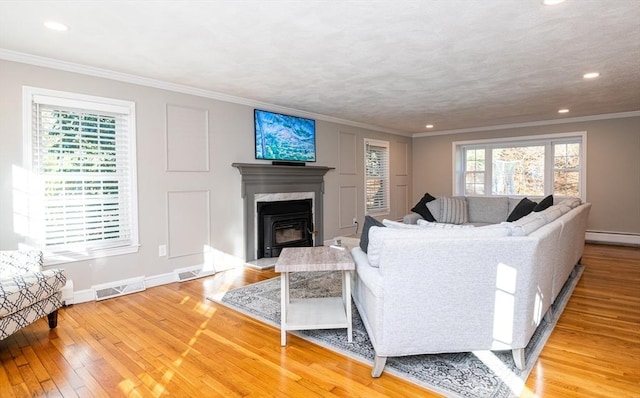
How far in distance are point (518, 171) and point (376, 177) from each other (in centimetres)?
288

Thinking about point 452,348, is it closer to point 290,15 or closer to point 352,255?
point 352,255

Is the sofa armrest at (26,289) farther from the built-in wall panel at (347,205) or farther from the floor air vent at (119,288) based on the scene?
the built-in wall panel at (347,205)

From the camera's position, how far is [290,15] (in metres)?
2.40

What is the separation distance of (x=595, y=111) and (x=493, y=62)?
3865 millimetres

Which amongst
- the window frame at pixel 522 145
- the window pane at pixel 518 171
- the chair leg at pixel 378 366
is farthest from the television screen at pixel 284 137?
the window pane at pixel 518 171

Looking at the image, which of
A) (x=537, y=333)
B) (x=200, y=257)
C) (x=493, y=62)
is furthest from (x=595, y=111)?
(x=200, y=257)

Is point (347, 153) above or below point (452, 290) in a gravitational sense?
above

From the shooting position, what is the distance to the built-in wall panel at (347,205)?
654 cm

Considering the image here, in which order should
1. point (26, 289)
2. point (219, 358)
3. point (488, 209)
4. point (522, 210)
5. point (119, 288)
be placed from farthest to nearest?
1. point (488, 209)
2. point (522, 210)
3. point (119, 288)
4. point (26, 289)
5. point (219, 358)

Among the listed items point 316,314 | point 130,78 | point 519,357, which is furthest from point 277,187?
point 519,357

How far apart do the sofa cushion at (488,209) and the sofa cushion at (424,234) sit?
4.27 meters

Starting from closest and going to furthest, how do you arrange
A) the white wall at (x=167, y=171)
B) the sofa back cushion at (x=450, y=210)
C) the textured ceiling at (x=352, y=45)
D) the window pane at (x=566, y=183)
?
the textured ceiling at (x=352, y=45), the white wall at (x=167, y=171), the sofa back cushion at (x=450, y=210), the window pane at (x=566, y=183)

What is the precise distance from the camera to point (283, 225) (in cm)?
530

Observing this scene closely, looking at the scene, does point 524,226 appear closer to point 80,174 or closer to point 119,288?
point 119,288
